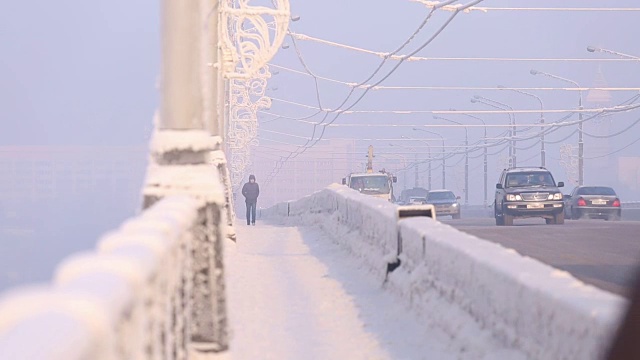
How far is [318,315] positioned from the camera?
1145 centimetres

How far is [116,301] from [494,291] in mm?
4287

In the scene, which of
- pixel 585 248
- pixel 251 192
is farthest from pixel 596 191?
pixel 585 248

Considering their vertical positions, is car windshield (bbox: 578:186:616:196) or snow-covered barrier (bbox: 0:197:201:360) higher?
snow-covered barrier (bbox: 0:197:201:360)

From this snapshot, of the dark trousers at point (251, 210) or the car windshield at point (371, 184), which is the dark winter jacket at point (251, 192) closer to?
the dark trousers at point (251, 210)

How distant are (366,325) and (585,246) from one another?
1410 centimetres

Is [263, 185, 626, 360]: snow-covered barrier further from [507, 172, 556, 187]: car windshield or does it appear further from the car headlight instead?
[507, 172, 556, 187]: car windshield

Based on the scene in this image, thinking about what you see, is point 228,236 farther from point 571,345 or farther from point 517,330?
point 571,345

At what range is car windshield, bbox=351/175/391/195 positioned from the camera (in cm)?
4962

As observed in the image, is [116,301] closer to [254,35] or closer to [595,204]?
[254,35]

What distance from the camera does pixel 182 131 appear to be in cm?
855

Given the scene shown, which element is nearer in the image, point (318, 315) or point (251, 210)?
point (318, 315)

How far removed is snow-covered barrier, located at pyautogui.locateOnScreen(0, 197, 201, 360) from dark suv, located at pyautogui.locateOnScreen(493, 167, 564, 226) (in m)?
32.9

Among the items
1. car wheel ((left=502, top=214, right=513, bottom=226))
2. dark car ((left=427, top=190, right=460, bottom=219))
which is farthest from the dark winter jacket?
dark car ((left=427, top=190, right=460, bottom=219))

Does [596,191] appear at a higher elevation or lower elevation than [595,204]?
higher
